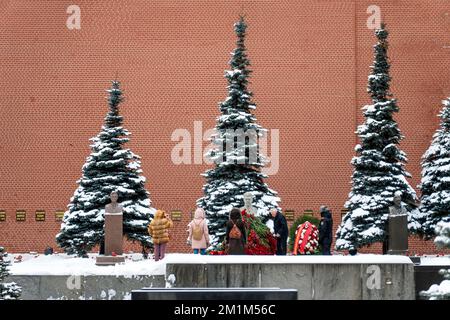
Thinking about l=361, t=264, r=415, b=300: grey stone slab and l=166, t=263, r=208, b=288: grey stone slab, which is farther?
l=361, t=264, r=415, b=300: grey stone slab

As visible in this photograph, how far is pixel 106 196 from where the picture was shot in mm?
28234

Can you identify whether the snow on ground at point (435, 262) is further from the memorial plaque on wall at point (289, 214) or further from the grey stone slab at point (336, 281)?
the memorial plaque on wall at point (289, 214)

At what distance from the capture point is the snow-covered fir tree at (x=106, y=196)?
28.0 meters

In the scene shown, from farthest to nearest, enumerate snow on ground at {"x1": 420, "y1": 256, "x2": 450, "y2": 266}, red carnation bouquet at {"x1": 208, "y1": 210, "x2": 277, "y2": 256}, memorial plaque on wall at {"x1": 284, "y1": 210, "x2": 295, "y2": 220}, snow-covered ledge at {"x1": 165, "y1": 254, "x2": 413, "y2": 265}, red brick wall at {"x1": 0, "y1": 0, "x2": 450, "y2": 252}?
red brick wall at {"x1": 0, "y1": 0, "x2": 450, "y2": 252}, memorial plaque on wall at {"x1": 284, "y1": 210, "x2": 295, "y2": 220}, snow on ground at {"x1": 420, "y1": 256, "x2": 450, "y2": 266}, red carnation bouquet at {"x1": 208, "y1": 210, "x2": 277, "y2": 256}, snow-covered ledge at {"x1": 165, "y1": 254, "x2": 413, "y2": 265}

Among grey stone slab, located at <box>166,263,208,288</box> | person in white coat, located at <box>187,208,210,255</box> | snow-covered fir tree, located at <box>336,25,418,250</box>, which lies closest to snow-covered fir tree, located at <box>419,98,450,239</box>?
snow-covered fir tree, located at <box>336,25,418,250</box>

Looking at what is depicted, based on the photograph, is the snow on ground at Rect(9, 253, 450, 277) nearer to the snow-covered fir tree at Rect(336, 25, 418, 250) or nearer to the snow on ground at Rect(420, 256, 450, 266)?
the snow on ground at Rect(420, 256, 450, 266)

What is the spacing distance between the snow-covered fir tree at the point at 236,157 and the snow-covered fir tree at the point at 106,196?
66.6 inches

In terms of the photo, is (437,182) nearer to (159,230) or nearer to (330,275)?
(159,230)

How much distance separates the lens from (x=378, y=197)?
29.2 m

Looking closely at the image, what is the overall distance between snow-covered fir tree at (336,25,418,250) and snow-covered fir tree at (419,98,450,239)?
0.61 m

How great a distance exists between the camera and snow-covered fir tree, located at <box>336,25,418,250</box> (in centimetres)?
2917

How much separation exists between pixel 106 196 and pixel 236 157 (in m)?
3.47

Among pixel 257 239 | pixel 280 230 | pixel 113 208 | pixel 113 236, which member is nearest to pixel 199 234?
pixel 257 239
